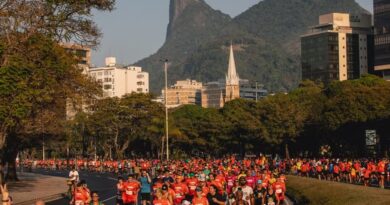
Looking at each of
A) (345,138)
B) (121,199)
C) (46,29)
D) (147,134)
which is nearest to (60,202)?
(46,29)

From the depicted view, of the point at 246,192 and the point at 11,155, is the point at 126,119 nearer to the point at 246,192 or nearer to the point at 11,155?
the point at 11,155

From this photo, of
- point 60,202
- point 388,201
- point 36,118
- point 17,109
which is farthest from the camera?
point 36,118

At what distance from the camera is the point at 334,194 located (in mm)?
27953

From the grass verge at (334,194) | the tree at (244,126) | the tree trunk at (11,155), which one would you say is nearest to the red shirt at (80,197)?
the grass verge at (334,194)

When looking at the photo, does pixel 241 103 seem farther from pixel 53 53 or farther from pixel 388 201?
pixel 388 201

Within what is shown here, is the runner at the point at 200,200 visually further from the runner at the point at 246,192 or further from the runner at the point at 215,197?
the runner at the point at 246,192

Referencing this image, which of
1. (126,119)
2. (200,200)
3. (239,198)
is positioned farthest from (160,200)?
(126,119)

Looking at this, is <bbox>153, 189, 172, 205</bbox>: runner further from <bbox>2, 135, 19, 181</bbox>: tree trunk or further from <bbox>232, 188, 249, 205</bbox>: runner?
<bbox>2, 135, 19, 181</bbox>: tree trunk

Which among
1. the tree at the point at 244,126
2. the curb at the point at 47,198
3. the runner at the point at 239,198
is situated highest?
the tree at the point at 244,126

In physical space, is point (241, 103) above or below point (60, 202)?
above

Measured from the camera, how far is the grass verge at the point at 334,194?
77.2 feet

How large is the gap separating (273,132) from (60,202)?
5611 cm

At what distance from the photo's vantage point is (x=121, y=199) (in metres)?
24.5

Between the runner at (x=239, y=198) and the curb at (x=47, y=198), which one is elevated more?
the runner at (x=239, y=198)
